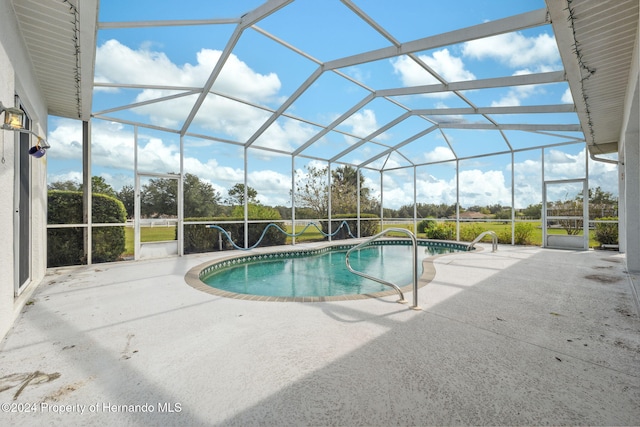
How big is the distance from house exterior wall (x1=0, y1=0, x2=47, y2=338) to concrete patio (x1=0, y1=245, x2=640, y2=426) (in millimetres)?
420

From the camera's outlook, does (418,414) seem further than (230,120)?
No

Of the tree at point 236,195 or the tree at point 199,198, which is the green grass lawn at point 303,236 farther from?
the tree at point 236,195

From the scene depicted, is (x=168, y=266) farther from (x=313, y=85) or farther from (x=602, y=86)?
(x=602, y=86)

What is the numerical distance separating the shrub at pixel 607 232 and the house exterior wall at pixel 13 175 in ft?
41.4

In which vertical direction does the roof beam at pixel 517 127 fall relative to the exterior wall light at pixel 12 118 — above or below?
above

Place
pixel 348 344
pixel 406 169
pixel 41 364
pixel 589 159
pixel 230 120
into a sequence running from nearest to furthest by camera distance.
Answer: pixel 41 364
pixel 348 344
pixel 230 120
pixel 589 159
pixel 406 169

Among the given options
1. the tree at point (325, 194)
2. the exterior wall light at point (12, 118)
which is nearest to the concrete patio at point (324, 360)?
the exterior wall light at point (12, 118)

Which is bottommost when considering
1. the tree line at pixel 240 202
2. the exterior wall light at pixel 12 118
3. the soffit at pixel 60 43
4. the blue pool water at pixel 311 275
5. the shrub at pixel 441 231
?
the blue pool water at pixel 311 275

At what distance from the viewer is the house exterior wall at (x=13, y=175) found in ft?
9.07

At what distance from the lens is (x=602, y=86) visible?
4.69m

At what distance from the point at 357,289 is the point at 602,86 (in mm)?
5143

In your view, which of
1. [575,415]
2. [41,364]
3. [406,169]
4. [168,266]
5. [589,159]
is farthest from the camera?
[406,169]

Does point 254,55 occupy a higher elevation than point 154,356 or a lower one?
higher

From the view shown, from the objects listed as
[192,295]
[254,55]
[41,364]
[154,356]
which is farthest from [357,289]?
[254,55]
